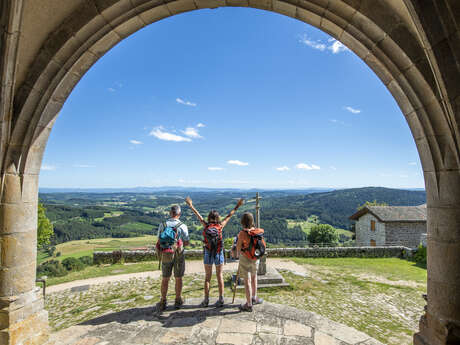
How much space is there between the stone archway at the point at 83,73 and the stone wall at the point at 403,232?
17880 millimetres

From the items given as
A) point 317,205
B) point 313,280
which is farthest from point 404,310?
point 317,205

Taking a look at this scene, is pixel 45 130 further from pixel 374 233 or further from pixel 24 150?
pixel 374 233

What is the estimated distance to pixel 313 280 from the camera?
727 cm

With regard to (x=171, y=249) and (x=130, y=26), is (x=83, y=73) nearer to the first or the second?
(x=130, y=26)

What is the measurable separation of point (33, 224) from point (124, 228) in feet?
196

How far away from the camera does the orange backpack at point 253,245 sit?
340 centimetres

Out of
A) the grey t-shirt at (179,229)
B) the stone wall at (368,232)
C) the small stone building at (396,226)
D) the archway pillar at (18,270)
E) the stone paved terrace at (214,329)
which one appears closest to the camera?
the archway pillar at (18,270)

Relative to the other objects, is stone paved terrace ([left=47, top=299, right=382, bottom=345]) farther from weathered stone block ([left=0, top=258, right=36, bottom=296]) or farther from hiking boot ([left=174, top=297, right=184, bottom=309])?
weathered stone block ([left=0, top=258, right=36, bottom=296])

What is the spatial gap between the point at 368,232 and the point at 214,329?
20.5 m

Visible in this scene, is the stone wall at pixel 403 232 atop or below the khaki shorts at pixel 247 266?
below

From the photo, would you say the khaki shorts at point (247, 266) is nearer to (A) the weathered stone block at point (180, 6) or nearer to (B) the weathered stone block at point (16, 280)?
(B) the weathered stone block at point (16, 280)

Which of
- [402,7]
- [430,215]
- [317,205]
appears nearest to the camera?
[402,7]

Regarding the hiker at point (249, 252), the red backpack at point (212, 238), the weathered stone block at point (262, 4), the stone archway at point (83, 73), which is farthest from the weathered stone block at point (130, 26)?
the hiker at point (249, 252)

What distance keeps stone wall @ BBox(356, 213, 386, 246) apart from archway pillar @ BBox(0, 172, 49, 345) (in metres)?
20.2
